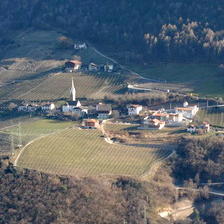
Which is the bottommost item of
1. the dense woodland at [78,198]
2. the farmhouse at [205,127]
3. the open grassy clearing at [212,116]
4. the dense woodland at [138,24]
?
the dense woodland at [78,198]

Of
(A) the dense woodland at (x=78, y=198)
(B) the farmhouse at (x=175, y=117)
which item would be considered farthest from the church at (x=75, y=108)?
(A) the dense woodland at (x=78, y=198)

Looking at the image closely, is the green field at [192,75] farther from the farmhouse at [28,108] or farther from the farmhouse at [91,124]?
Answer: the farmhouse at [28,108]

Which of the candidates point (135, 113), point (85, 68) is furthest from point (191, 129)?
point (85, 68)

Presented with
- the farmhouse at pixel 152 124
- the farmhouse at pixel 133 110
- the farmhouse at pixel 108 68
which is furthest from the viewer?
the farmhouse at pixel 108 68

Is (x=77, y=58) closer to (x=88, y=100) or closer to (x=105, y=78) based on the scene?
(x=105, y=78)

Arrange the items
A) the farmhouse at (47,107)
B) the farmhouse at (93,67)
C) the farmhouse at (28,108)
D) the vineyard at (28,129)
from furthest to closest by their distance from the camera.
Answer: the farmhouse at (93,67)
the farmhouse at (28,108)
the farmhouse at (47,107)
the vineyard at (28,129)

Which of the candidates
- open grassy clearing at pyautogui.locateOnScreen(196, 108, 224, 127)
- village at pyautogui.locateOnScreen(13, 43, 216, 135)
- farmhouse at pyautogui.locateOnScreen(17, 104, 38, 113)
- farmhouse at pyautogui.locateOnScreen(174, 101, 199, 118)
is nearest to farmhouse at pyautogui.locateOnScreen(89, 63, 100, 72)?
village at pyautogui.locateOnScreen(13, 43, 216, 135)
